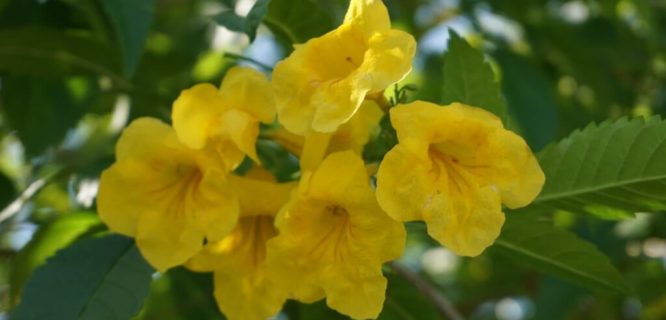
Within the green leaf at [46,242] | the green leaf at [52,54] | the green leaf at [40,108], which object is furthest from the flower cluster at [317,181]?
the green leaf at [40,108]

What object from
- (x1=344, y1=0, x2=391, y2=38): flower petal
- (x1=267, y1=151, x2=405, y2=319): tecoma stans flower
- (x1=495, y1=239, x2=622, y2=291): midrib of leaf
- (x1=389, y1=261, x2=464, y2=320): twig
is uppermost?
(x1=344, y1=0, x2=391, y2=38): flower petal

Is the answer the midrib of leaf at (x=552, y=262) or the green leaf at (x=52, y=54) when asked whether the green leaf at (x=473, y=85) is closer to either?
the midrib of leaf at (x=552, y=262)

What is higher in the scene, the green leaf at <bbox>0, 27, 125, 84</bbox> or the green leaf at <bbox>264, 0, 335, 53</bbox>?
the green leaf at <bbox>264, 0, 335, 53</bbox>

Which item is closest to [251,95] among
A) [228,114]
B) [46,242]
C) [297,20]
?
[228,114]

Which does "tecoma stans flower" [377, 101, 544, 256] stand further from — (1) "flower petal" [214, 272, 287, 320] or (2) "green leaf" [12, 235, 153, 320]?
(2) "green leaf" [12, 235, 153, 320]

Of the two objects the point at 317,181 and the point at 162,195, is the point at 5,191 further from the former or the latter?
the point at 317,181

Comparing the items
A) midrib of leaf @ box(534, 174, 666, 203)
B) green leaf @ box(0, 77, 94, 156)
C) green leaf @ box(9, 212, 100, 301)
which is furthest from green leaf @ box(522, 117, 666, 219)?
green leaf @ box(0, 77, 94, 156)
